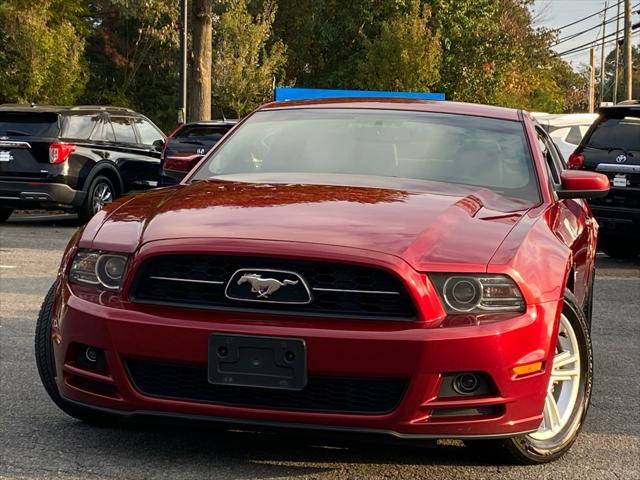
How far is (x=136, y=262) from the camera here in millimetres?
4242

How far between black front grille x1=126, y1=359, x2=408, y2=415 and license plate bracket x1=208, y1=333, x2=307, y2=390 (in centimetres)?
5

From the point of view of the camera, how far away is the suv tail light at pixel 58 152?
1620 cm

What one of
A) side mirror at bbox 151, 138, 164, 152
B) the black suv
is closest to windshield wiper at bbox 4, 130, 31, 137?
the black suv

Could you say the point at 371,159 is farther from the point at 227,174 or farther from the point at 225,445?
the point at 225,445

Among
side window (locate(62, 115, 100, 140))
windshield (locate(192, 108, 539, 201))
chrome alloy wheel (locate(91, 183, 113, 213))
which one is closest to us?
windshield (locate(192, 108, 539, 201))

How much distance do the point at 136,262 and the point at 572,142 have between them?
16753 mm

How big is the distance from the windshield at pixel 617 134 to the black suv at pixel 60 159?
673cm

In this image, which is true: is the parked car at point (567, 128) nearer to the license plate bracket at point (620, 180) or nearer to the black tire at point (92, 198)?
the license plate bracket at point (620, 180)

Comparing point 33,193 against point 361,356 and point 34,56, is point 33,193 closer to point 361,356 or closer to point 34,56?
point 361,356

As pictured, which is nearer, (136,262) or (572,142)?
(136,262)


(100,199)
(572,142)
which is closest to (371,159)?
(100,199)

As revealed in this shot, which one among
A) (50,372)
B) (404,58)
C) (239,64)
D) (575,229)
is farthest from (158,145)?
(404,58)

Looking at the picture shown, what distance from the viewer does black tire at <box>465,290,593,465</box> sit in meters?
4.45

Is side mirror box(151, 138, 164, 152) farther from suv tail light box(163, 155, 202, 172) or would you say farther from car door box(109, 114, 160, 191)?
suv tail light box(163, 155, 202, 172)
